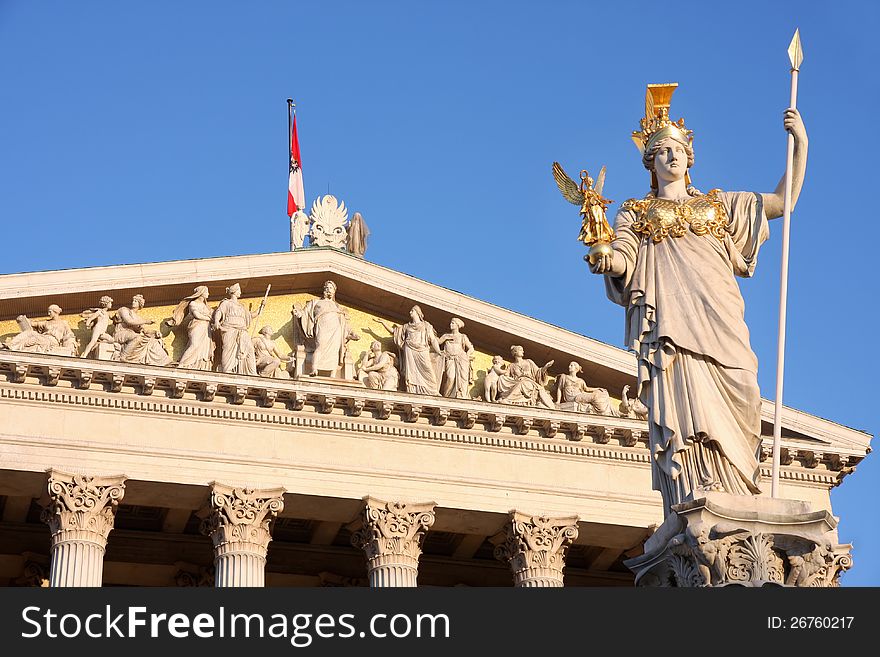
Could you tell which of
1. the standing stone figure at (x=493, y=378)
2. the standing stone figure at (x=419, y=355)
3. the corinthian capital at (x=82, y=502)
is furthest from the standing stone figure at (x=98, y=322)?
the standing stone figure at (x=493, y=378)

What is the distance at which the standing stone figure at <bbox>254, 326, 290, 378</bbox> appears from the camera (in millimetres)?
34281

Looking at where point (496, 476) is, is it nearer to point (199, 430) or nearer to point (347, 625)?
point (199, 430)

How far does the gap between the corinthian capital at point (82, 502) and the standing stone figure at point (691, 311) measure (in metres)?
22.0

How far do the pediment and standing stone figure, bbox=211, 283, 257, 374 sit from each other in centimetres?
62

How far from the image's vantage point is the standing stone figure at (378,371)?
34750 mm

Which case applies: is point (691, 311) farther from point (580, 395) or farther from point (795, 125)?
point (580, 395)

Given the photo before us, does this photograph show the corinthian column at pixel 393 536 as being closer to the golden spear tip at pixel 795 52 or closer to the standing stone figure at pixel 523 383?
the standing stone figure at pixel 523 383

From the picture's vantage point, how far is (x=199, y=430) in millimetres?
33438

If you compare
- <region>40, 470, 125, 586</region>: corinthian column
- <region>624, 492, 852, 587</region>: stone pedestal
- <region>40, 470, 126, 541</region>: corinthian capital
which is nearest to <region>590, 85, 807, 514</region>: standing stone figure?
<region>624, 492, 852, 587</region>: stone pedestal

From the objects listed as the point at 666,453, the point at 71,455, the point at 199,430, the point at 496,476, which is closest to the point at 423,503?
the point at 496,476

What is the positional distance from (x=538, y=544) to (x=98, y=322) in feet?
30.6

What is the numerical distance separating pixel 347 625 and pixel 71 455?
24483 millimetres

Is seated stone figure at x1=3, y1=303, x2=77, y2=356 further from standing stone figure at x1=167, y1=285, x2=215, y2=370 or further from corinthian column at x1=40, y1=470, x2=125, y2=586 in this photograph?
corinthian column at x1=40, y1=470, x2=125, y2=586

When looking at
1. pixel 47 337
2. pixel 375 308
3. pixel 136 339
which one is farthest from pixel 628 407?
pixel 47 337
